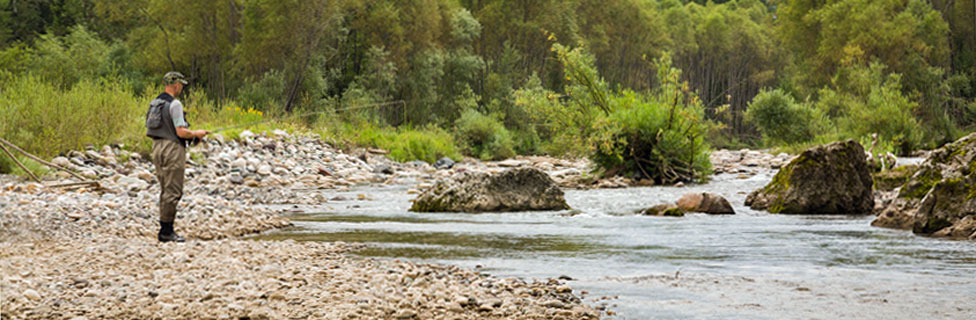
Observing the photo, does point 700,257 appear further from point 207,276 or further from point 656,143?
point 656,143

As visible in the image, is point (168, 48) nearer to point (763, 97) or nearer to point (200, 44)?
point (200, 44)

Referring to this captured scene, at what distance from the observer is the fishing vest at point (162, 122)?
6602 millimetres

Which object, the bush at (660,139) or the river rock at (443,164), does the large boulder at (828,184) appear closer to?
the bush at (660,139)

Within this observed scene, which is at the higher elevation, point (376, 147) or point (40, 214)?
point (376, 147)

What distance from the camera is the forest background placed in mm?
16141

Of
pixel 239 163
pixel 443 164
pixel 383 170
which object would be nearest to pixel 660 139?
pixel 383 170

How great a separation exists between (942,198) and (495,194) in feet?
16.8

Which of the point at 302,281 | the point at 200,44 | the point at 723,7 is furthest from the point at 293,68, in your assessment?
the point at 723,7

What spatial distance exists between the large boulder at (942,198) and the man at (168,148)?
6306mm

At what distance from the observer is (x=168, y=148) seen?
6.62 meters

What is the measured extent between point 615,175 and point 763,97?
18.0 m

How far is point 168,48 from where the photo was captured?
2588 centimetres

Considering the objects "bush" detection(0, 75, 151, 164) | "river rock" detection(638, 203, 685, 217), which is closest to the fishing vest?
"river rock" detection(638, 203, 685, 217)

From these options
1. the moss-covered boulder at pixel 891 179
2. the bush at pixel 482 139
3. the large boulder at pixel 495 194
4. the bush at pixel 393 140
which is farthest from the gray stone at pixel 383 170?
the moss-covered boulder at pixel 891 179
